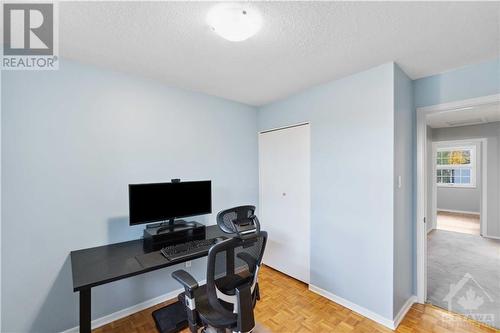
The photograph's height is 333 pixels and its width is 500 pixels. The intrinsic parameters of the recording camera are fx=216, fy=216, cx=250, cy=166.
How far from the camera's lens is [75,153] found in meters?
1.92

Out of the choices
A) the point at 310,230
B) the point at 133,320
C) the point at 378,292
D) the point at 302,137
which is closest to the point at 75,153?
the point at 133,320

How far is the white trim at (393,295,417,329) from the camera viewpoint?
201cm

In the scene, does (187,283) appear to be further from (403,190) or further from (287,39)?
(403,190)

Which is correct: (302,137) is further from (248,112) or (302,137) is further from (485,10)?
(485,10)

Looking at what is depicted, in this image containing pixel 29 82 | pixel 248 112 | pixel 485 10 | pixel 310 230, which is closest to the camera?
pixel 485 10

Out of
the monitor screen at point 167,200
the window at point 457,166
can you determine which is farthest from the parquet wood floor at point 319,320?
the window at point 457,166

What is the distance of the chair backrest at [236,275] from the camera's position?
4.23 ft

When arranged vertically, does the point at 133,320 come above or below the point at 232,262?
below

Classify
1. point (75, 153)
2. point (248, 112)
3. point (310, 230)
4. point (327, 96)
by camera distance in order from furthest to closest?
point (248, 112) → point (310, 230) → point (327, 96) → point (75, 153)

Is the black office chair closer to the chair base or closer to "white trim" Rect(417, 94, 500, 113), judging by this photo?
the chair base

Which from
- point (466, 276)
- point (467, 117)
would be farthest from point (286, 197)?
point (467, 117)

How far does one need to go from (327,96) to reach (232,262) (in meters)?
2.07

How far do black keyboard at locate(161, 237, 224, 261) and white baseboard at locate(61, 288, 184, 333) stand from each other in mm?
840

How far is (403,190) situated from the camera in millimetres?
2193
